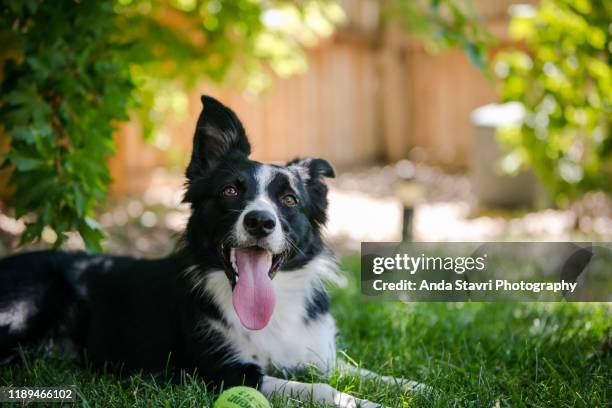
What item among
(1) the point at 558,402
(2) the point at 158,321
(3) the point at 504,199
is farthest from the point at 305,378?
(3) the point at 504,199

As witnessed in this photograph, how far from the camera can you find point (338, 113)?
A: 12.8 m

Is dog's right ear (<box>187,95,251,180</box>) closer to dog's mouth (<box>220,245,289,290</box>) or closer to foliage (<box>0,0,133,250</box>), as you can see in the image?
dog's mouth (<box>220,245,289,290</box>)

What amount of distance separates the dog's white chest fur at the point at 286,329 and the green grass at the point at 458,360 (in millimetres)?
140

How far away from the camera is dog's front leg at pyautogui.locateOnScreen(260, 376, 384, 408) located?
2734mm

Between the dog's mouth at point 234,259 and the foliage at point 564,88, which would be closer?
the dog's mouth at point 234,259

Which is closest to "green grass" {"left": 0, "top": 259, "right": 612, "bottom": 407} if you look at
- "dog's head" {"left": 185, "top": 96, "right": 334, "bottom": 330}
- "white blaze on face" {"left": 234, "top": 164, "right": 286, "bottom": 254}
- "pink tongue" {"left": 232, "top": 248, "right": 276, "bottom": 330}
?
"pink tongue" {"left": 232, "top": 248, "right": 276, "bottom": 330}

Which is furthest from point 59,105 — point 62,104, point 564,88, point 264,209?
point 564,88

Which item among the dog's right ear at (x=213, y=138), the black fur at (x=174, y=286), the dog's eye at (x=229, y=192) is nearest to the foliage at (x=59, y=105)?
the black fur at (x=174, y=286)

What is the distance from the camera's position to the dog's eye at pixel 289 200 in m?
3.04

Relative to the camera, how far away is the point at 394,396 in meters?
2.88

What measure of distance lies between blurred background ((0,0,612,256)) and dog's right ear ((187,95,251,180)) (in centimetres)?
36

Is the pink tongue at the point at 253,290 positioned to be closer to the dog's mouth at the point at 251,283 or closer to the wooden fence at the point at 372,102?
the dog's mouth at the point at 251,283

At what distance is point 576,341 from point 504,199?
19.0 feet

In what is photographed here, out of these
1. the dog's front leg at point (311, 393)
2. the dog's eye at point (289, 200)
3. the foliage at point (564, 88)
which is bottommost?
the dog's front leg at point (311, 393)
